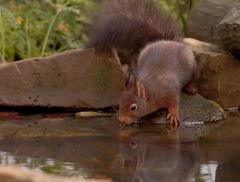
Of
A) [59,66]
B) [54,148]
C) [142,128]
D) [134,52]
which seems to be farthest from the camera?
[134,52]

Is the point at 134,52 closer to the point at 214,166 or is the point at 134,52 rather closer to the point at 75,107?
the point at 75,107

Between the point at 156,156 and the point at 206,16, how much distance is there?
2782 mm

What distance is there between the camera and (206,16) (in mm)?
7375

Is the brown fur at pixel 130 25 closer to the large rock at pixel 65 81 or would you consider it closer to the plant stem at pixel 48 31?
the large rock at pixel 65 81

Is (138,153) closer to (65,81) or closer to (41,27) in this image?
(65,81)

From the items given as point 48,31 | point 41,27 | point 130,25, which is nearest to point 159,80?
point 130,25

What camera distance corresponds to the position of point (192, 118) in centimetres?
609

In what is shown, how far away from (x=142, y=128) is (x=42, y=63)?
3.45 feet

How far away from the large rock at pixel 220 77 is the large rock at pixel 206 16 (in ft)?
1.93

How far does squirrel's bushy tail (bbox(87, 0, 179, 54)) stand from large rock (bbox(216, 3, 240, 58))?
0.45 meters

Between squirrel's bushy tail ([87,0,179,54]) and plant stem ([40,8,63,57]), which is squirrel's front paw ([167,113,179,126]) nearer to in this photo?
squirrel's bushy tail ([87,0,179,54])

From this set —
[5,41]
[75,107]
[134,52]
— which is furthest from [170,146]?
[5,41]

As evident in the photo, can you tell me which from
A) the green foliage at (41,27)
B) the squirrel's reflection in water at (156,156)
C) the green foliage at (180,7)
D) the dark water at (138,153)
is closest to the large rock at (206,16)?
the green foliage at (180,7)

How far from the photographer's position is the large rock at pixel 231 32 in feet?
21.0
